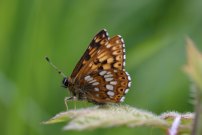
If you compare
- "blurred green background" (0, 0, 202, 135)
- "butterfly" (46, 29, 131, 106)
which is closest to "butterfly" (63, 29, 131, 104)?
"butterfly" (46, 29, 131, 106)

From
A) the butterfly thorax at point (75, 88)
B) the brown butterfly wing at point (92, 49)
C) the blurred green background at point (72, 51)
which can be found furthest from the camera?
the blurred green background at point (72, 51)

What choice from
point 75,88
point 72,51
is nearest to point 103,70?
point 75,88

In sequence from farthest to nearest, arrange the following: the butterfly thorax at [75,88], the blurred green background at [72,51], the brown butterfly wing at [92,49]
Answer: the blurred green background at [72,51]
the butterfly thorax at [75,88]
the brown butterfly wing at [92,49]

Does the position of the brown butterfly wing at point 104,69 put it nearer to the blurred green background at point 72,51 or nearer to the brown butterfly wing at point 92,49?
the brown butterfly wing at point 92,49

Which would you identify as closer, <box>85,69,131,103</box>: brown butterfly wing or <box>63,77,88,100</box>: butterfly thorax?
<box>85,69,131,103</box>: brown butterfly wing

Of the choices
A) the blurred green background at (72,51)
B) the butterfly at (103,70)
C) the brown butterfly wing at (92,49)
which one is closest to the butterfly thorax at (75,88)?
the butterfly at (103,70)

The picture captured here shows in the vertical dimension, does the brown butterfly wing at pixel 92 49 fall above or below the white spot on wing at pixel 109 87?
above

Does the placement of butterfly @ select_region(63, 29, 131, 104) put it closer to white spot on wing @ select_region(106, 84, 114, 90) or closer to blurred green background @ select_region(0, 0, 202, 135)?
white spot on wing @ select_region(106, 84, 114, 90)
